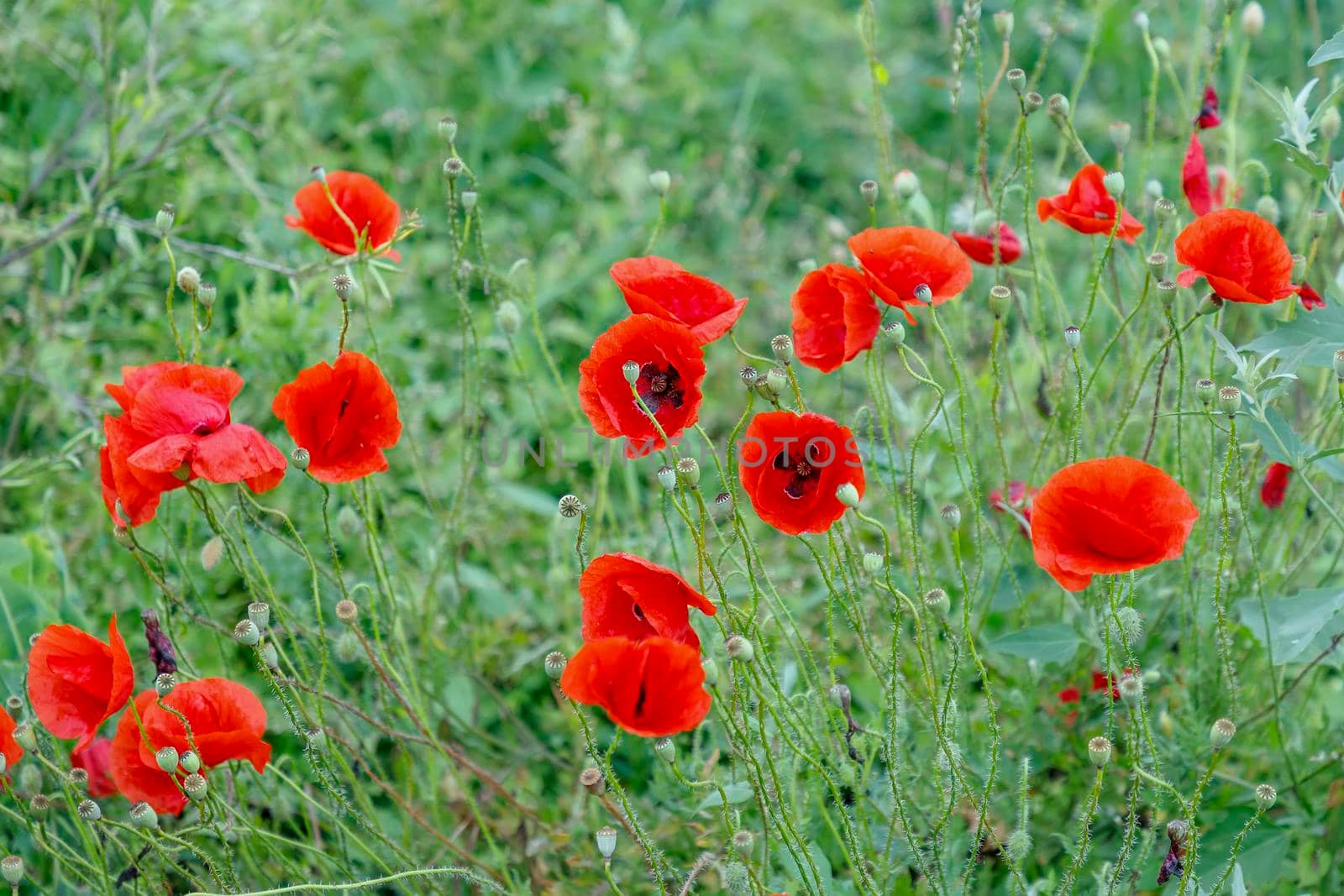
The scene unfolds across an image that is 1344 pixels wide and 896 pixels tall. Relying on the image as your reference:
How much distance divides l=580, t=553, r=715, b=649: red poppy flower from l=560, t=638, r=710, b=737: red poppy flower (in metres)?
0.08

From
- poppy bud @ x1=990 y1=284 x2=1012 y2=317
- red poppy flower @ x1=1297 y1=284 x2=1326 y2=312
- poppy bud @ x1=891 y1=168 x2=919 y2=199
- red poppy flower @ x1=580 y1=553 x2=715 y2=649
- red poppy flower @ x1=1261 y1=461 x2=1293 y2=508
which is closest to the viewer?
red poppy flower @ x1=580 y1=553 x2=715 y2=649

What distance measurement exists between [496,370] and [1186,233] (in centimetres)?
163

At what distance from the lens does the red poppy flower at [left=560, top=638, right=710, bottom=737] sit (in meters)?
1.02

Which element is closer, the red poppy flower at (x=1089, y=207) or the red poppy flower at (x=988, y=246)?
the red poppy flower at (x=1089, y=207)

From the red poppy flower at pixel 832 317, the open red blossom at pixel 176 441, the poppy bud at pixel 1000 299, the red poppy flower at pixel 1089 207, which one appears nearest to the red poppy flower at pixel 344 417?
the open red blossom at pixel 176 441

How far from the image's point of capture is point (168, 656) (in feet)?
4.32

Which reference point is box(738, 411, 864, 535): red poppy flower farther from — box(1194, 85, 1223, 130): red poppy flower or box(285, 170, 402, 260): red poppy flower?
box(1194, 85, 1223, 130): red poppy flower

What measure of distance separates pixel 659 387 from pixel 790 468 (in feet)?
0.54

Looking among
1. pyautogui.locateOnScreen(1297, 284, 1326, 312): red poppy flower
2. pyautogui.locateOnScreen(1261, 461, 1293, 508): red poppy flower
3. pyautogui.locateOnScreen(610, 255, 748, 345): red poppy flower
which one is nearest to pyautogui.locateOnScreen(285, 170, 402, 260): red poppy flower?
pyautogui.locateOnScreen(610, 255, 748, 345): red poppy flower

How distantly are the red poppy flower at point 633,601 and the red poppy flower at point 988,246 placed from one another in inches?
22.8

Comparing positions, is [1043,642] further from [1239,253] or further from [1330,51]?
[1330,51]

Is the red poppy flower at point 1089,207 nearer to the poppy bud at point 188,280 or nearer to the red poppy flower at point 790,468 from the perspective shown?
the red poppy flower at point 790,468

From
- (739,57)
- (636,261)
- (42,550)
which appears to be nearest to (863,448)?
(636,261)

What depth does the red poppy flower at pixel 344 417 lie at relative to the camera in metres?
1.26
